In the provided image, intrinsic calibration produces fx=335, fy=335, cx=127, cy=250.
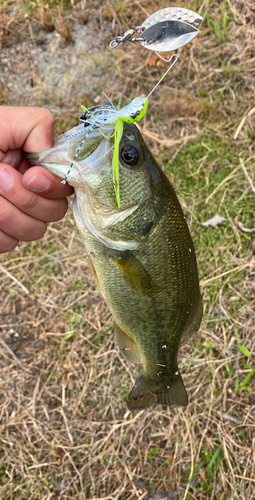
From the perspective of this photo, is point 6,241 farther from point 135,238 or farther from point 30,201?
point 135,238

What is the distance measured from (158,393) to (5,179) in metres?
1.47

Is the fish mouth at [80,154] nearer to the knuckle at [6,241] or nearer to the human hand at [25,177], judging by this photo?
the human hand at [25,177]

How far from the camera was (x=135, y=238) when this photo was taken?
1447 mm

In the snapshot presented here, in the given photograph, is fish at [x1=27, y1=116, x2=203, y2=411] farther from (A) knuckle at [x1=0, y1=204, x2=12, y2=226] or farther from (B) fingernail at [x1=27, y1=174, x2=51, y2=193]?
(A) knuckle at [x1=0, y1=204, x2=12, y2=226]

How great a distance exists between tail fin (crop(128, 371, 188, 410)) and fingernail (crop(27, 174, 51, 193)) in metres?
1.22

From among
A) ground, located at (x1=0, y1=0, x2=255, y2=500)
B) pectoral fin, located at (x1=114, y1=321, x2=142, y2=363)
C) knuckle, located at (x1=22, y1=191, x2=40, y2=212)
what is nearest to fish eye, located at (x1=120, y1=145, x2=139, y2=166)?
knuckle, located at (x1=22, y1=191, x2=40, y2=212)

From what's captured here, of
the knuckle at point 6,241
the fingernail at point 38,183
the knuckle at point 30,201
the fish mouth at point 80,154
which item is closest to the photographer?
the fish mouth at point 80,154

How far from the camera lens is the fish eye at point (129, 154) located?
1.33 metres

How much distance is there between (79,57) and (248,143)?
1.77 metres

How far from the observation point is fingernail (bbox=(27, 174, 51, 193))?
1445 millimetres

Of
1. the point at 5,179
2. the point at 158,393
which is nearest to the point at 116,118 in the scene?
Result: the point at 5,179

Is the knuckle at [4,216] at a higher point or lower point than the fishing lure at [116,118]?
lower

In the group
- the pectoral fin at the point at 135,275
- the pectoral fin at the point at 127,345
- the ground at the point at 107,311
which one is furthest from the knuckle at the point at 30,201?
the ground at the point at 107,311

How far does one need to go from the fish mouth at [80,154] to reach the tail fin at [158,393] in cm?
126
